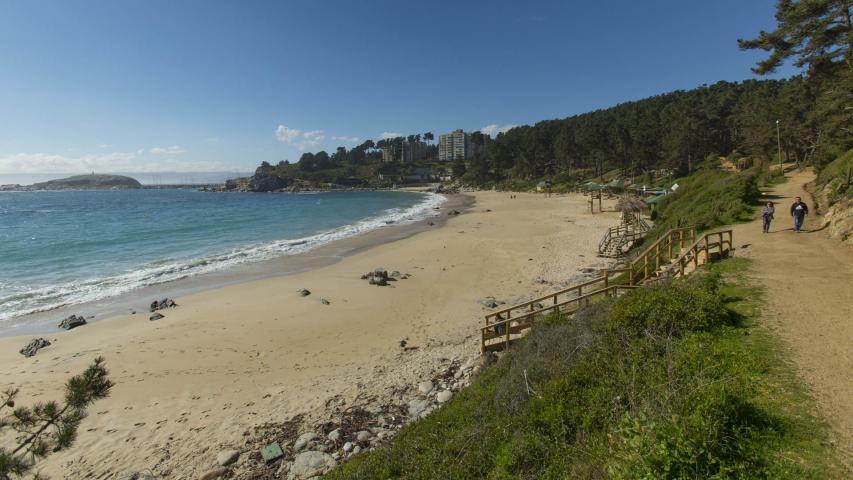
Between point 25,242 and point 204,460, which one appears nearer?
point 204,460

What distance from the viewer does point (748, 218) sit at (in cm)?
1970

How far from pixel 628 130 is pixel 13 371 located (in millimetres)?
79413

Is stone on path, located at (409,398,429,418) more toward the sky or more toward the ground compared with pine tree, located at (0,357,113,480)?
more toward the ground

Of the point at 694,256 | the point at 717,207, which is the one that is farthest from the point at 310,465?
the point at 717,207

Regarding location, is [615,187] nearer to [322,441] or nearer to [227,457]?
[322,441]

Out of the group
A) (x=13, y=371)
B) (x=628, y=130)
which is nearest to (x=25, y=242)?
(x=13, y=371)

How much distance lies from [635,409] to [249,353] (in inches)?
436

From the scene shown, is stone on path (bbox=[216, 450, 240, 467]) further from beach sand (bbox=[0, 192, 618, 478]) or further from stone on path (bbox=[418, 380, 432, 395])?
stone on path (bbox=[418, 380, 432, 395])

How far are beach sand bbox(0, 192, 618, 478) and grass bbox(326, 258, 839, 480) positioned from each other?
365 centimetres

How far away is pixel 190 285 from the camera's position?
67.7 feet

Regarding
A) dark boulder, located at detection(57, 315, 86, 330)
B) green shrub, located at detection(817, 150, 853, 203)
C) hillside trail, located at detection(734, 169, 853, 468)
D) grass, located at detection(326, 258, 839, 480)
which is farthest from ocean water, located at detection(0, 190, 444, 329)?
green shrub, located at detection(817, 150, 853, 203)

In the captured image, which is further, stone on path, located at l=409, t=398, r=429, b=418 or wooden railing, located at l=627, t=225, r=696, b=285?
wooden railing, located at l=627, t=225, r=696, b=285

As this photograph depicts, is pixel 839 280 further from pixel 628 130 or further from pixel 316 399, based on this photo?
pixel 628 130

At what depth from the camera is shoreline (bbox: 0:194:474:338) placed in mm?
15914
